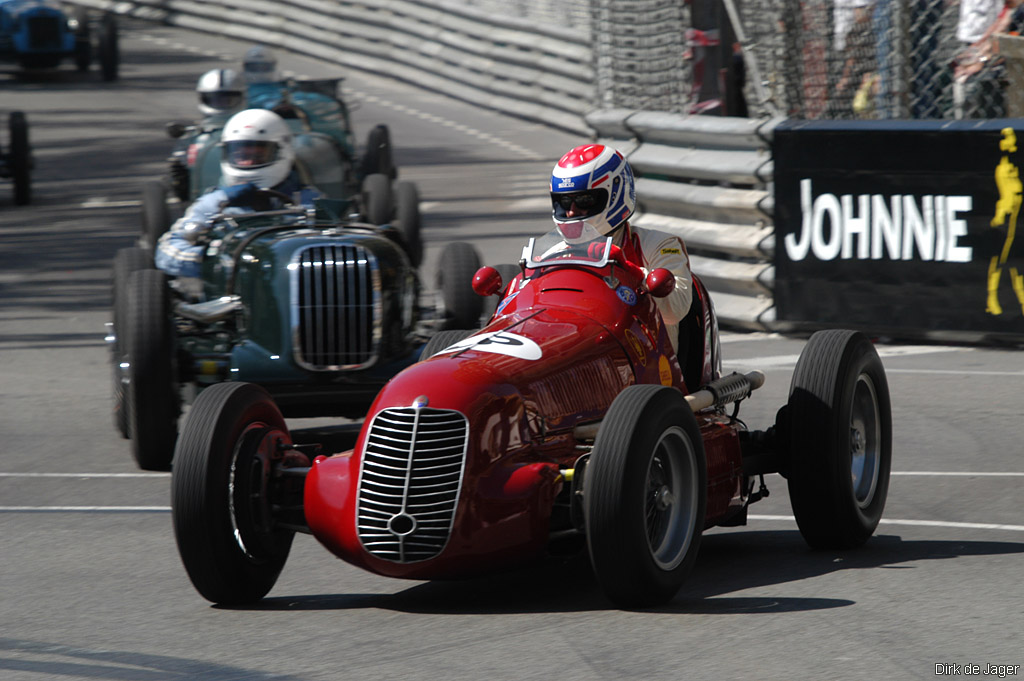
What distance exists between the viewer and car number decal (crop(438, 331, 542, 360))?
6.12 m

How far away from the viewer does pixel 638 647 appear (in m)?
5.22

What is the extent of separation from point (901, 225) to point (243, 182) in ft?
14.2

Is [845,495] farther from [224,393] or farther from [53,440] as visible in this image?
[53,440]

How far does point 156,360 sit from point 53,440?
1.22 meters

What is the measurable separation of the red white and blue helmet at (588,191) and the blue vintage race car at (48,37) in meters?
25.2

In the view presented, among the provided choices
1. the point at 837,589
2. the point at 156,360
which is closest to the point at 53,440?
the point at 156,360

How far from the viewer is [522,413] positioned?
5.89 meters

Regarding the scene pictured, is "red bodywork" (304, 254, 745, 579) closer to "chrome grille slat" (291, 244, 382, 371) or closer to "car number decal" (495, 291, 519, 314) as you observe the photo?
"car number decal" (495, 291, 519, 314)

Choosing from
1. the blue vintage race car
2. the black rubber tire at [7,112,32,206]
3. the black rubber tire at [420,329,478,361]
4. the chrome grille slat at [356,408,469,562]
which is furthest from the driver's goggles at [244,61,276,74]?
the blue vintage race car

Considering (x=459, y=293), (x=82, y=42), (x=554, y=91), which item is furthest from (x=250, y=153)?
(x=82, y=42)

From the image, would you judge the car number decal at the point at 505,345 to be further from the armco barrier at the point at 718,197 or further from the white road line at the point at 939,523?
the armco barrier at the point at 718,197

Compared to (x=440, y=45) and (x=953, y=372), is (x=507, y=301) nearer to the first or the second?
(x=953, y=372)

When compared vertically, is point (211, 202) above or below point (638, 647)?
above

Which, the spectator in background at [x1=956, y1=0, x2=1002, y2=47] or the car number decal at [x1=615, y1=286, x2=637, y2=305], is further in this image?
the spectator in background at [x1=956, y1=0, x2=1002, y2=47]
